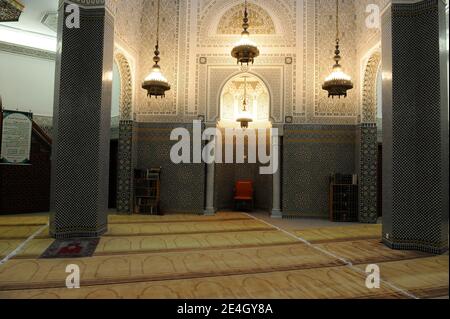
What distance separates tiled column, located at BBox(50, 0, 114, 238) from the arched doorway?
3.48 metres

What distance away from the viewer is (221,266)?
2.95m

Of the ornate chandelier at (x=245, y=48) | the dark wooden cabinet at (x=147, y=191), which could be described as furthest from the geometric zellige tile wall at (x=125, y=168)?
the ornate chandelier at (x=245, y=48)

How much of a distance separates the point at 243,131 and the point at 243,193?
1407mm

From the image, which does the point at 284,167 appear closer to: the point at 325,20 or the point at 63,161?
the point at 325,20

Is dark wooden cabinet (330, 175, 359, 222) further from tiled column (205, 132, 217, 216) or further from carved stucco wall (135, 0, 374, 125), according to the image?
tiled column (205, 132, 217, 216)

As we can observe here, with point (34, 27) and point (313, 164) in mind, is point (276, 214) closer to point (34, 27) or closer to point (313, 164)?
point (313, 164)

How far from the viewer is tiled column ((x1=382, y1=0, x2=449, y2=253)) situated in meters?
3.46

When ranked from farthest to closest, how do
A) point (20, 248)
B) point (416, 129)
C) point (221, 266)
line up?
point (416, 129) < point (20, 248) < point (221, 266)

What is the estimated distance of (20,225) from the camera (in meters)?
4.72

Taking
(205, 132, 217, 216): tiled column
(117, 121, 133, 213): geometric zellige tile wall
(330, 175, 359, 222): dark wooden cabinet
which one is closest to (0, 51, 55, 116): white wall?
(117, 121, 133, 213): geometric zellige tile wall

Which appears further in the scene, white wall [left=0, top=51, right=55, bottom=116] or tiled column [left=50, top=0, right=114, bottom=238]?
white wall [left=0, top=51, right=55, bottom=116]

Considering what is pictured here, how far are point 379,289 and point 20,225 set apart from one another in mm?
4812

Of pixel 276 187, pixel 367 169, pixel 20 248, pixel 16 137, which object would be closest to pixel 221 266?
pixel 20 248

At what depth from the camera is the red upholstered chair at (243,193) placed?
6.87 meters
